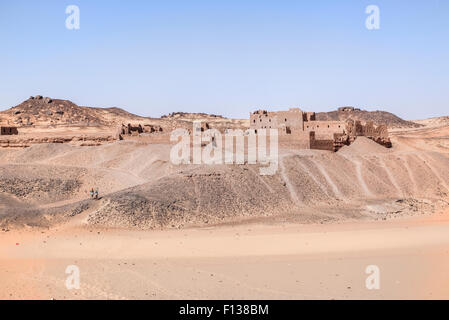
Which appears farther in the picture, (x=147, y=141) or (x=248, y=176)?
(x=147, y=141)

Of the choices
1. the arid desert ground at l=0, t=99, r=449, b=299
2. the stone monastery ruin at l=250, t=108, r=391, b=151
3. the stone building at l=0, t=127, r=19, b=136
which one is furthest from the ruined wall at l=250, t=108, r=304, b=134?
the stone building at l=0, t=127, r=19, b=136

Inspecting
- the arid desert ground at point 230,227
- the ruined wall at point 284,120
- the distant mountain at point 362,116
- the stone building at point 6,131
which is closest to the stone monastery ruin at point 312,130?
the ruined wall at point 284,120

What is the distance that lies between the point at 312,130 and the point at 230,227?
19198mm

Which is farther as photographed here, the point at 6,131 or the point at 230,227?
the point at 6,131

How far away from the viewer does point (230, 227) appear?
712 inches

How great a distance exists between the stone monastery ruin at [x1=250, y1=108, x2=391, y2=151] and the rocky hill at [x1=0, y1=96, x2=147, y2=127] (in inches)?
1484

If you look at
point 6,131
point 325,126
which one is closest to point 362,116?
point 325,126

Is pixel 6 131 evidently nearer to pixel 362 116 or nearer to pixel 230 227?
pixel 230 227

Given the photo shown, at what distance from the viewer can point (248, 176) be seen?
22531 millimetres

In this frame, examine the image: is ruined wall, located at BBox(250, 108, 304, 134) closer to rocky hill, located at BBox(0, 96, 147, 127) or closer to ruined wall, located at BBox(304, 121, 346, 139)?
ruined wall, located at BBox(304, 121, 346, 139)

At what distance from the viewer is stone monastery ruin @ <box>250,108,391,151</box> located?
1169 inches

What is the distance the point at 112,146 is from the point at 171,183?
571 inches
